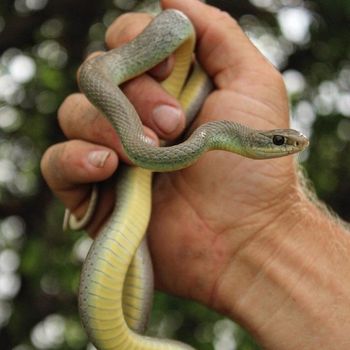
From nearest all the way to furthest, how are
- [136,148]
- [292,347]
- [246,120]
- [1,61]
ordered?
[136,148], [292,347], [246,120], [1,61]

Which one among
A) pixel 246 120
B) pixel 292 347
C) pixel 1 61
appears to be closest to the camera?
pixel 292 347

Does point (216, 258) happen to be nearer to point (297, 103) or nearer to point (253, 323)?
point (253, 323)

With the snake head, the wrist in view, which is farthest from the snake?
the wrist

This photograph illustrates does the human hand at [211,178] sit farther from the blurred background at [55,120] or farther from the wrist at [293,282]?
the blurred background at [55,120]

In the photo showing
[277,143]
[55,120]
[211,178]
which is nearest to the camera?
[277,143]

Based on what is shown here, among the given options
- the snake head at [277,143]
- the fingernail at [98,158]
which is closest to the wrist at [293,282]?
the snake head at [277,143]

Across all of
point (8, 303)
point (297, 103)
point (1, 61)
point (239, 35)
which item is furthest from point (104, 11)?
point (239, 35)

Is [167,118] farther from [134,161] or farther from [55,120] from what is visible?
[55,120]

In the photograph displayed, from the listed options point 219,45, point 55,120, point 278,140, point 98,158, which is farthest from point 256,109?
point 55,120
